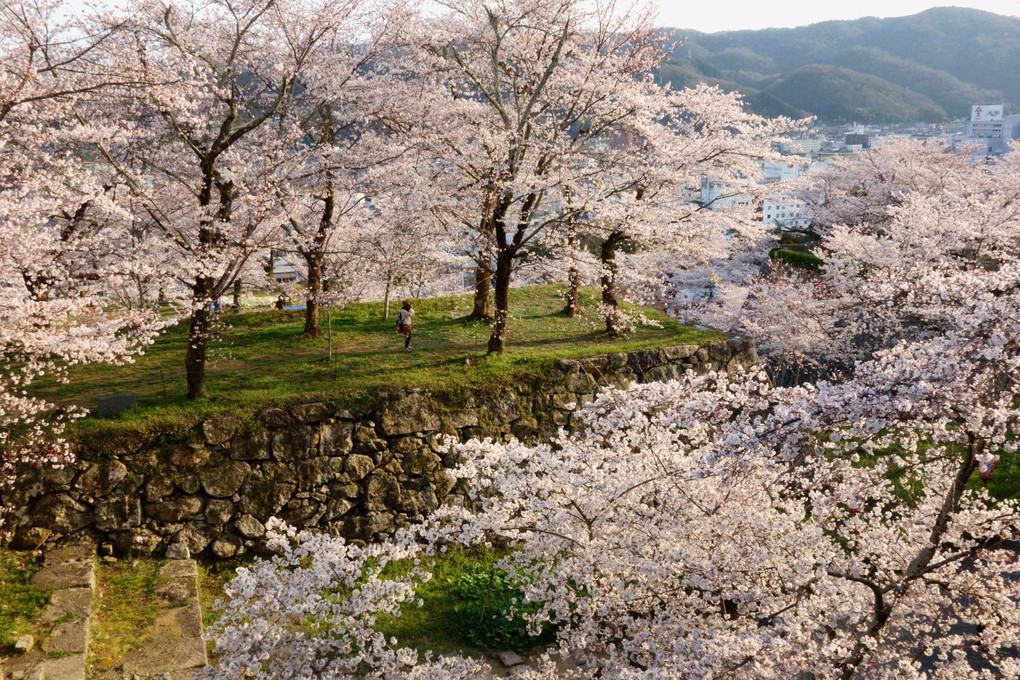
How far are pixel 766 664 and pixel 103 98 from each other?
12734mm

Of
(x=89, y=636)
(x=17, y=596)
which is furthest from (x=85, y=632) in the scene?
(x=17, y=596)

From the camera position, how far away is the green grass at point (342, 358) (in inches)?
457

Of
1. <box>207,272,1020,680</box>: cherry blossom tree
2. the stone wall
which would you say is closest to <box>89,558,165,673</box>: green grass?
the stone wall

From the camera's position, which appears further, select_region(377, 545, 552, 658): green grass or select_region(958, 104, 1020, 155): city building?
select_region(958, 104, 1020, 155): city building

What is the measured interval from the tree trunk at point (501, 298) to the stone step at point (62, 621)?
829cm

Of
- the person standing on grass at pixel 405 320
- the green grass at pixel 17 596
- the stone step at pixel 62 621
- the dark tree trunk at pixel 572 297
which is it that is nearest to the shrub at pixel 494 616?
the stone step at pixel 62 621

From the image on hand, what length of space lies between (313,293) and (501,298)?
13.6ft

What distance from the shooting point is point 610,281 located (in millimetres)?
15922

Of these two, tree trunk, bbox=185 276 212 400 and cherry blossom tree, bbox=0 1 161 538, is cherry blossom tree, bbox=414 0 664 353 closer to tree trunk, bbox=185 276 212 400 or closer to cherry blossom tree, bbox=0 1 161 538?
tree trunk, bbox=185 276 212 400

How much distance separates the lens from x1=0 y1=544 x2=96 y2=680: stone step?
7.36 meters

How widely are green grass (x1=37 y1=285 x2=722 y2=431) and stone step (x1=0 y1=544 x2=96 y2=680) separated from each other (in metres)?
2.15

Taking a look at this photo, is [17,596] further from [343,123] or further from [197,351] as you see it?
[343,123]

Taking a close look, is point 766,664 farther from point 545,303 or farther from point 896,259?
point 545,303

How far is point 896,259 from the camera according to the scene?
15.3m
